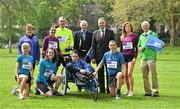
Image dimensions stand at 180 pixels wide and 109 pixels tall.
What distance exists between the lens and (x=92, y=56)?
13969 millimetres

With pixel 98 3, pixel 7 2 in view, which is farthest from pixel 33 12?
pixel 98 3

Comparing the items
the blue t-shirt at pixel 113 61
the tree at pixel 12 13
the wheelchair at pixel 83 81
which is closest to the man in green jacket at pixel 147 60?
the blue t-shirt at pixel 113 61

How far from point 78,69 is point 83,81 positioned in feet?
1.17

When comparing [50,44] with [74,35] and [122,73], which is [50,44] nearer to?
[74,35]

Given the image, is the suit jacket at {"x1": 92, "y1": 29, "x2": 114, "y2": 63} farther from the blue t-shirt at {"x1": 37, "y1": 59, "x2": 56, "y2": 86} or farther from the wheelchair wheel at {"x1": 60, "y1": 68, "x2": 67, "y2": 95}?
the blue t-shirt at {"x1": 37, "y1": 59, "x2": 56, "y2": 86}

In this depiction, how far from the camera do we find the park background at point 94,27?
12141 millimetres

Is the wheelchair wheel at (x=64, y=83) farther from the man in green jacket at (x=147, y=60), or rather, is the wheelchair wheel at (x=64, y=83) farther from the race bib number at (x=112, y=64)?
the man in green jacket at (x=147, y=60)

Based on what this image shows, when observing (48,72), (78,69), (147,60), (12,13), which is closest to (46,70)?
(48,72)

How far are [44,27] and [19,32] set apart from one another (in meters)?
→ 18.5

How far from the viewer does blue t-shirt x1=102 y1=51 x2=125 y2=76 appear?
1312 cm

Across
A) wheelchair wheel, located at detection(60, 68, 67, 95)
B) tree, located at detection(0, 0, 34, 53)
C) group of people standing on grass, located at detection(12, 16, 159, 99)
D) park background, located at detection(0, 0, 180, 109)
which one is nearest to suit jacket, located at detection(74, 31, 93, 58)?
group of people standing on grass, located at detection(12, 16, 159, 99)

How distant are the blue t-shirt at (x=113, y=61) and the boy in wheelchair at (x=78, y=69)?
1.50 ft

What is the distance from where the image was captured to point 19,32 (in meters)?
61.0

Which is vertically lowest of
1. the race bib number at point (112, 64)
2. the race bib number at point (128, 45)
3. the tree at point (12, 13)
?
the race bib number at point (112, 64)
